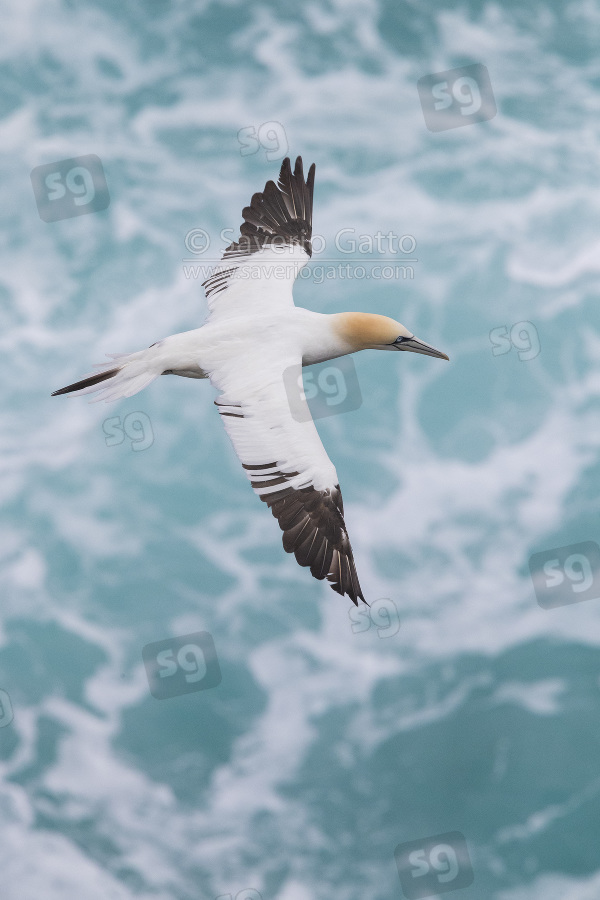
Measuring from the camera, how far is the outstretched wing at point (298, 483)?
379 inches

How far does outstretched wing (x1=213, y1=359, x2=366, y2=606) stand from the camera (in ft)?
31.6

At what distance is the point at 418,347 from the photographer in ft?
37.4

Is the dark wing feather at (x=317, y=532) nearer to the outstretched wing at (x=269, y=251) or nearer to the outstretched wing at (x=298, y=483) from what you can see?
the outstretched wing at (x=298, y=483)

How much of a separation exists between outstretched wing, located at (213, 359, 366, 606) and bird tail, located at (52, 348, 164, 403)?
1.09m

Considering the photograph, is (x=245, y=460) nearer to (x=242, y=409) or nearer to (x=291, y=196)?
(x=242, y=409)

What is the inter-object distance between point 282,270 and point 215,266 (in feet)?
2.65

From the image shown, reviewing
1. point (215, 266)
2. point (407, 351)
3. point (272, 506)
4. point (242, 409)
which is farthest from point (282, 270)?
point (272, 506)

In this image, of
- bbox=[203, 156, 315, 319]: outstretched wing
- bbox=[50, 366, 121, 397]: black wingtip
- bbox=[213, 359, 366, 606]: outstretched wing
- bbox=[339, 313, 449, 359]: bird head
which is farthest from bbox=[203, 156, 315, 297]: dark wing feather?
bbox=[213, 359, 366, 606]: outstretched wing

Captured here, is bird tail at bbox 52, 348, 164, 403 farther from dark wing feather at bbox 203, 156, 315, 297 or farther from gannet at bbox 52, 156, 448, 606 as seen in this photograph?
dark wing feather at bbox 203, 156, 315, 297

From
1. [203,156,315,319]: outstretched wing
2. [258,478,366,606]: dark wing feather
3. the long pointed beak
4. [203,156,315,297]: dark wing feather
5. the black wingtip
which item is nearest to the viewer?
[258,478,366,606]: dark wing feather

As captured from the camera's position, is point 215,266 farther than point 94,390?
Yes

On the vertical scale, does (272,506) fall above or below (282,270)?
below

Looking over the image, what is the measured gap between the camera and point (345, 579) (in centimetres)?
973

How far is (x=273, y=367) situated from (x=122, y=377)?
1537mm
